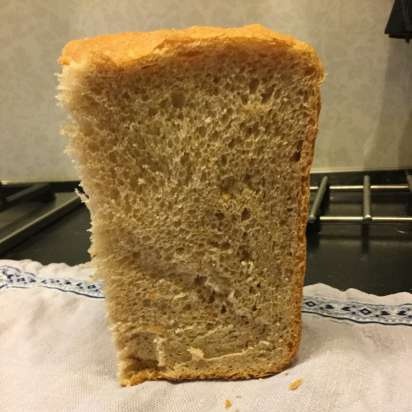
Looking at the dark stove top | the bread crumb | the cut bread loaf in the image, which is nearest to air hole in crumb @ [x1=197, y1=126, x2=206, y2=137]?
the cut bread loaf

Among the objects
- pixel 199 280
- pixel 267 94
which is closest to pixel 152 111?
pixel 267 94

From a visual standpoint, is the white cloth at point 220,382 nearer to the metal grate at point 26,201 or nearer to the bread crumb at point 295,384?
the bread crumb at point 295,384

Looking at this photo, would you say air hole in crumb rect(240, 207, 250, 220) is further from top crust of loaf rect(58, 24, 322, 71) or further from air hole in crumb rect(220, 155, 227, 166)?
top crust of loaf rect(58, 24, 322, 71)

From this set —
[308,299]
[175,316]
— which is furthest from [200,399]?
[308,299]

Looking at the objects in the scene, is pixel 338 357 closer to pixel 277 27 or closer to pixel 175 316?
pixel 175 316

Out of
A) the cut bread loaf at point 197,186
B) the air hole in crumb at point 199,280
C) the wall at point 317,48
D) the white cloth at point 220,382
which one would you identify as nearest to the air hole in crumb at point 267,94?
the cut bread loaf at point 197,186
